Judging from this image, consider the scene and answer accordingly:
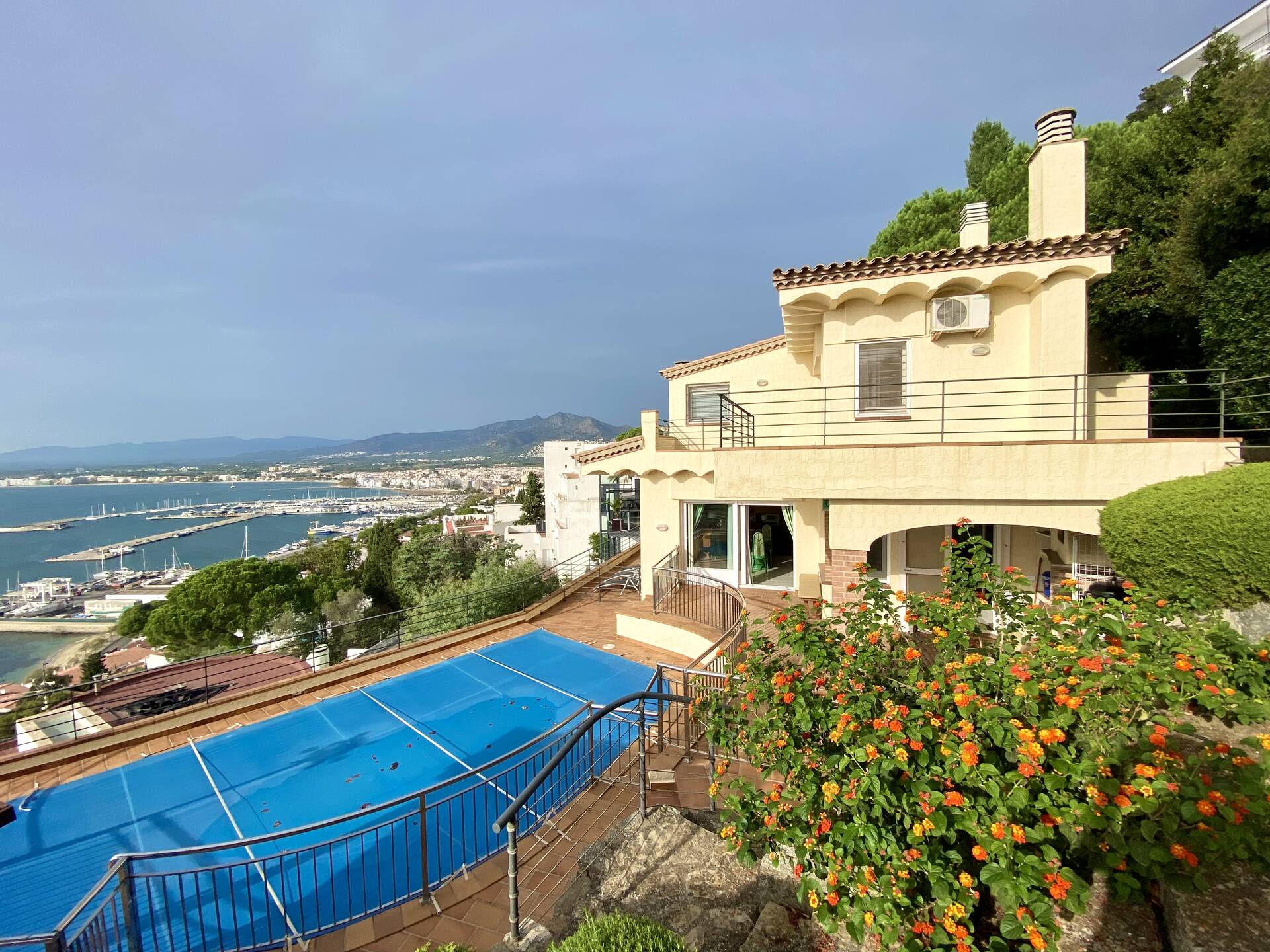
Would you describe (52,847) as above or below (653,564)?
below

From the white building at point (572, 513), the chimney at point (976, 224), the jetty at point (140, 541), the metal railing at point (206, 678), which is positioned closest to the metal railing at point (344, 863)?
the metal railing at point (206, 678)

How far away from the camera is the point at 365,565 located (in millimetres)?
56781

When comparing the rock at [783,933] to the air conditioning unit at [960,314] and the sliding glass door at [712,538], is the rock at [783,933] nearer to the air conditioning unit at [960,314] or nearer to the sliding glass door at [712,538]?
the air conditioning unit at [960,314]

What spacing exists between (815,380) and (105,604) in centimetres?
11158

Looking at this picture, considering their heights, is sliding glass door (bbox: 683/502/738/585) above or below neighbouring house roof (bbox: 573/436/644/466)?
below

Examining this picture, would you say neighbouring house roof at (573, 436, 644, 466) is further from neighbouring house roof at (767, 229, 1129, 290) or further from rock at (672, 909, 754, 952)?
rock at (672, 909, 754, 952)

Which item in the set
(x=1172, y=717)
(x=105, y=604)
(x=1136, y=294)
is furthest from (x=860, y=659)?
(x=105, y=604)

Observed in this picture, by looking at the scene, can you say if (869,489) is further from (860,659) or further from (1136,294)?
(1136,294)

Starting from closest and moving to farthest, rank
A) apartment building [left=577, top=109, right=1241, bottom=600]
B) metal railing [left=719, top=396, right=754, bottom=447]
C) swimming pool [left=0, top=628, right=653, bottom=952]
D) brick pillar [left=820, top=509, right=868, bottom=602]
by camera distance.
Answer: swimming pool [left=0, top=628, right=653, bottom=952], apartment building [left=577, top=109, right=1241, bottom=600], brick pillar [left=820, top=509, right=868, bottom=602], metal railing [left=719, top=396, right=754, bottom=447]

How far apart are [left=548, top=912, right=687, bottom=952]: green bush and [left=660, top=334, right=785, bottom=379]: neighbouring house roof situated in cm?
1239

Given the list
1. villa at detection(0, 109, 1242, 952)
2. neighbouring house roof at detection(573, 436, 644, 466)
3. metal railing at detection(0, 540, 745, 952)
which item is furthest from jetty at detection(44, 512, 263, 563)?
metal railing at detection(0, 540, 745, 952)

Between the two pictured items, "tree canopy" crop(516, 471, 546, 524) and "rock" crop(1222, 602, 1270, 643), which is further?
"tree canopy" crop(516, 471, 546, 524)

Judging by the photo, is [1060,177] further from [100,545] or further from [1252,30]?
[100,545]

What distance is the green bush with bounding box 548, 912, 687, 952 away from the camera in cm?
307
